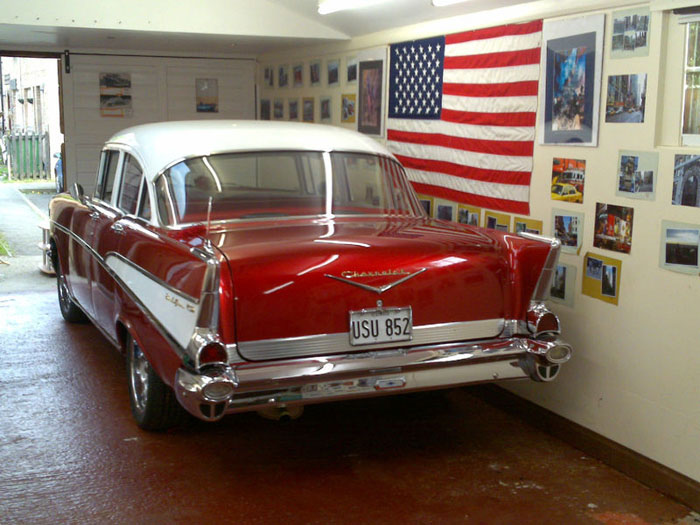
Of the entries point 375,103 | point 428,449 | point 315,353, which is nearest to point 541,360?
point 428,449

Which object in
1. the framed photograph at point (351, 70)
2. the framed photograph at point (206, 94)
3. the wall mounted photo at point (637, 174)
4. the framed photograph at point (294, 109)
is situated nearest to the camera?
the wall mounted photo at point (637, 174)

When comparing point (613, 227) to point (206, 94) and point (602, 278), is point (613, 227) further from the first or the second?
point (206, 94)

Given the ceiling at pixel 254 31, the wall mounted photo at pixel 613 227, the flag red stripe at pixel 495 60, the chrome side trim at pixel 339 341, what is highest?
the ceiling at pixel 254 31

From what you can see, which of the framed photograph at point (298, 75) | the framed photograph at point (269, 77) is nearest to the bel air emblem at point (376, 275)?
the framed photograph at point (298, 75)

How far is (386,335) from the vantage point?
12.7ft

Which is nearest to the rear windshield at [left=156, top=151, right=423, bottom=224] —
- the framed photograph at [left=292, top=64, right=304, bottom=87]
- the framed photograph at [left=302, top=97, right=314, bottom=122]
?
the framed photograph at [left=302, top=97, right=314, bottom=122]

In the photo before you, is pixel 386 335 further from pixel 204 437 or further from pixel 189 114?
pixel 189 114

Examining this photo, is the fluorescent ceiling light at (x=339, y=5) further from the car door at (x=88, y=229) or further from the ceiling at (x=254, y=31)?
the car door at (x=88, y=229)

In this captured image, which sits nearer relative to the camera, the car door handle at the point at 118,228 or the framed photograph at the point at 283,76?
the car door handle at the point at 118,228

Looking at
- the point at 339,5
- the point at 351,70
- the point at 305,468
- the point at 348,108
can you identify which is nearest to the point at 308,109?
the point at 348,108

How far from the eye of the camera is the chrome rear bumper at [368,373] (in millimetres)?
3578

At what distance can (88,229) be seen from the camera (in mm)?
5555

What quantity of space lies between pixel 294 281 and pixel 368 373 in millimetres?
559

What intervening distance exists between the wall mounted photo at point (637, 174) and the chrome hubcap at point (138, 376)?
2733mm
